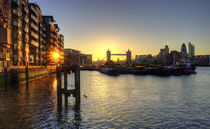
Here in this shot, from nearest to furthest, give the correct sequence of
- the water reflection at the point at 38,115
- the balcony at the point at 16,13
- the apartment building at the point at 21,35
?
the water reflection at the point at 38,115 → the apartment building at the point at 21,35 → the balcony at the point at 16,13

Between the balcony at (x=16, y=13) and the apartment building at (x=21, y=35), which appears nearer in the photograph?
the apartment building at (x=21, y=35)

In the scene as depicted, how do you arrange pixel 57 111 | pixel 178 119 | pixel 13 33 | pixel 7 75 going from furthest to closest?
pixel 13 33, pixel 7 75, pixel 57 111, pixel 178 119

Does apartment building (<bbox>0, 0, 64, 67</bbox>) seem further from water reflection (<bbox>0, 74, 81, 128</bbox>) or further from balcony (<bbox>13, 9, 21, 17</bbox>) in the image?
water reflection (<bbox>0, 74, 81, 128</bbox>)

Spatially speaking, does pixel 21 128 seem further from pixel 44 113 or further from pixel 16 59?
pixel 16 59

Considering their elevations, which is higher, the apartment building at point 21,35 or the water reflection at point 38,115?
the apartment building at point 21,35

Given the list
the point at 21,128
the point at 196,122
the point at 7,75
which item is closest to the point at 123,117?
the point at 196,122

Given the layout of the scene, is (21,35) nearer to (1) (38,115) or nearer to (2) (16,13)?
(2) (16,13)

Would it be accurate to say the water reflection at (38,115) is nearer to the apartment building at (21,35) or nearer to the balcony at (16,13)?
the apartment building at (21,35)

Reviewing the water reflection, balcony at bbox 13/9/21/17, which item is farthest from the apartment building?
the water reflection

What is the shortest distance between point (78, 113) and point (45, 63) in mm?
139363

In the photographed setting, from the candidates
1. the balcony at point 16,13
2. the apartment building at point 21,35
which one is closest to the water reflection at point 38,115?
the apartment building at point 21,35

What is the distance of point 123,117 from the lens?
87.8 ft

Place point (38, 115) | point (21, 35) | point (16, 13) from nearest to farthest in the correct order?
point (38, 115)
point (16, 13)
point (21, 35)

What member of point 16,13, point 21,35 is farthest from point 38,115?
point 21,35
